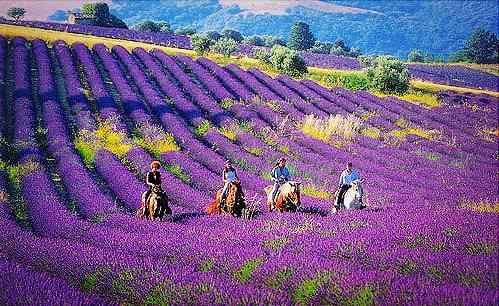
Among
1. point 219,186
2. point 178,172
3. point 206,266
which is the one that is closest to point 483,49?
point 178,172

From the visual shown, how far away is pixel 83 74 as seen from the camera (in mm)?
28938

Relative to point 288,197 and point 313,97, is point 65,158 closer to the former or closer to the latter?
point 288,197

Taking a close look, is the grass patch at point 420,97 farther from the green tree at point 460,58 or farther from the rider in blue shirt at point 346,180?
the green tree at point 460,58

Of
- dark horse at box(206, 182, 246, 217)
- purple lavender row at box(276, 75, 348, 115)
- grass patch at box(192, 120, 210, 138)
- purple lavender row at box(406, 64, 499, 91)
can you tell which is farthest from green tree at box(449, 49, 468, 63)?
dark horse at box(206, 182, 246, 217)

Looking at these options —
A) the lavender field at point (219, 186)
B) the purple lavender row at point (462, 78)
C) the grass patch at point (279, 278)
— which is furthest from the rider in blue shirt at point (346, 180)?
the purple lavender row at point (462, 78)

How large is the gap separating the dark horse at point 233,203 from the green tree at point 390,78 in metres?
27.4

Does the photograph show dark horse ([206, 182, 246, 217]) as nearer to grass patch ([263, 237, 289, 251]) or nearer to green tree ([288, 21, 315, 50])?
grass patch ([263, 237, 289, 251])

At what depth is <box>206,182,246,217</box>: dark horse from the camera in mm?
11016

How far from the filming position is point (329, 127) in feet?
75.0

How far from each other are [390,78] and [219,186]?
2459 cm

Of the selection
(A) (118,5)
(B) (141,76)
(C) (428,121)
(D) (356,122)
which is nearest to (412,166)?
(D) (356,122)

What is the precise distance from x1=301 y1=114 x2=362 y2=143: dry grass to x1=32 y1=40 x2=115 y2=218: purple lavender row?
10.2 metres

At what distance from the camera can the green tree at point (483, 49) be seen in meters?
82.4

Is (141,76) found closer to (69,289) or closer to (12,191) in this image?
(12,191)
